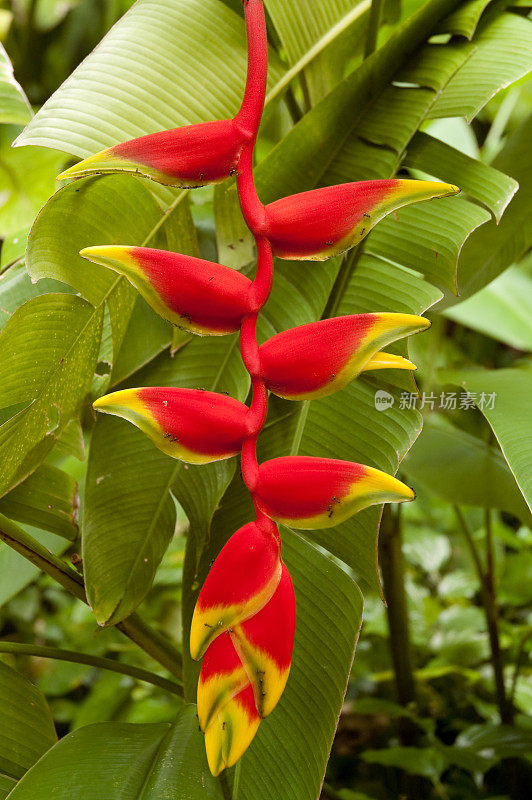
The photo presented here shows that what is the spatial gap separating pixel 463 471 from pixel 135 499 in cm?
49

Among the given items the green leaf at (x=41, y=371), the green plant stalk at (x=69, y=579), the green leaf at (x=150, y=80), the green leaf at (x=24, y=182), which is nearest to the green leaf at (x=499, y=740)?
the green plant stalk at (x=69, y=579)

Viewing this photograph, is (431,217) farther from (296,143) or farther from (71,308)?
(71,308)

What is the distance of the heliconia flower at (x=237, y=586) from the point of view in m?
0.23

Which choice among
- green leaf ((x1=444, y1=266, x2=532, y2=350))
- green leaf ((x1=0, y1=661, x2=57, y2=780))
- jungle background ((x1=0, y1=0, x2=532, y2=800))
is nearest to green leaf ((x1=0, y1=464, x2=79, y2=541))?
jungle background ((x1=0, y1=0, x2=532, y2=800))

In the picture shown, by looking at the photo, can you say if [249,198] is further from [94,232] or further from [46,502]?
[46,502]

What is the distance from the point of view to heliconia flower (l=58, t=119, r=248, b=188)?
28 centimetres

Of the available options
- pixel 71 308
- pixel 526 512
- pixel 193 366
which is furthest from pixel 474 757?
pixel 71 308

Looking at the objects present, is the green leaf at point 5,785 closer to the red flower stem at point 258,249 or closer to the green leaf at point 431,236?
the red flower stem at point 258,249

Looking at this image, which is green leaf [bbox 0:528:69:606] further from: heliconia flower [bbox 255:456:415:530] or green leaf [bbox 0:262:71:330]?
heliconia flower [bbox 255:456:415:530]

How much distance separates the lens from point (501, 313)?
114 centimetres

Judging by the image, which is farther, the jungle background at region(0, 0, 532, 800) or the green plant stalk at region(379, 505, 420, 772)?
the green plant stalk at region(379, 505, 420, 772)

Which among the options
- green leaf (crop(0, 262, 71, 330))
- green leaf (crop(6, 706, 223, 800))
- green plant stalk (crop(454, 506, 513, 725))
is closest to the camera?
green leaf (crop(6, 706, 223, 800))

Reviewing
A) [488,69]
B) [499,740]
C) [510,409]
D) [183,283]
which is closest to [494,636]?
[499,740]

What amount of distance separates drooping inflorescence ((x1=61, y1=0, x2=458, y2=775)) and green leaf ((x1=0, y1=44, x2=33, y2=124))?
317 mm
